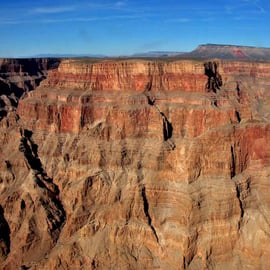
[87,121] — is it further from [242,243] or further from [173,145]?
[242,243]

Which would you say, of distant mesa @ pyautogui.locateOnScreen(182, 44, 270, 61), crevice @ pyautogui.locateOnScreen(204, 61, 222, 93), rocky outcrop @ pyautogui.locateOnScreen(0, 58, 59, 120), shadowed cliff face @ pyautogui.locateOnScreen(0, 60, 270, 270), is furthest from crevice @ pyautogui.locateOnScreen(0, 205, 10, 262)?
distant mesa @ pyautogui.locateOnScreen(182, 44, 270, 61)

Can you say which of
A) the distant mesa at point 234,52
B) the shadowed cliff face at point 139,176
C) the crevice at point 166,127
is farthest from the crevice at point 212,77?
the distant mesa at point 234,52

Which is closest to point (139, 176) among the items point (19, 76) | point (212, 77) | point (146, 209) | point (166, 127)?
point (146, 209)

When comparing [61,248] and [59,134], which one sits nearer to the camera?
[61,248]

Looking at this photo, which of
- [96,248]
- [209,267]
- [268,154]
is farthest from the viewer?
[268,154]

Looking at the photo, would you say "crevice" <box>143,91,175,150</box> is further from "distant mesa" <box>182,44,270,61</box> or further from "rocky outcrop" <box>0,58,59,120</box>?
"distant mesa" <box>182,44,270,61</box>

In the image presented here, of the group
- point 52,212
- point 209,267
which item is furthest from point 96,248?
point 209,267

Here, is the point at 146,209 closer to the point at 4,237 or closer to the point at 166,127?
the point at 166,127

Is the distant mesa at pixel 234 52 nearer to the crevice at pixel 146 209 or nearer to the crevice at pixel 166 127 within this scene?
the crevice at pixel 166 127
